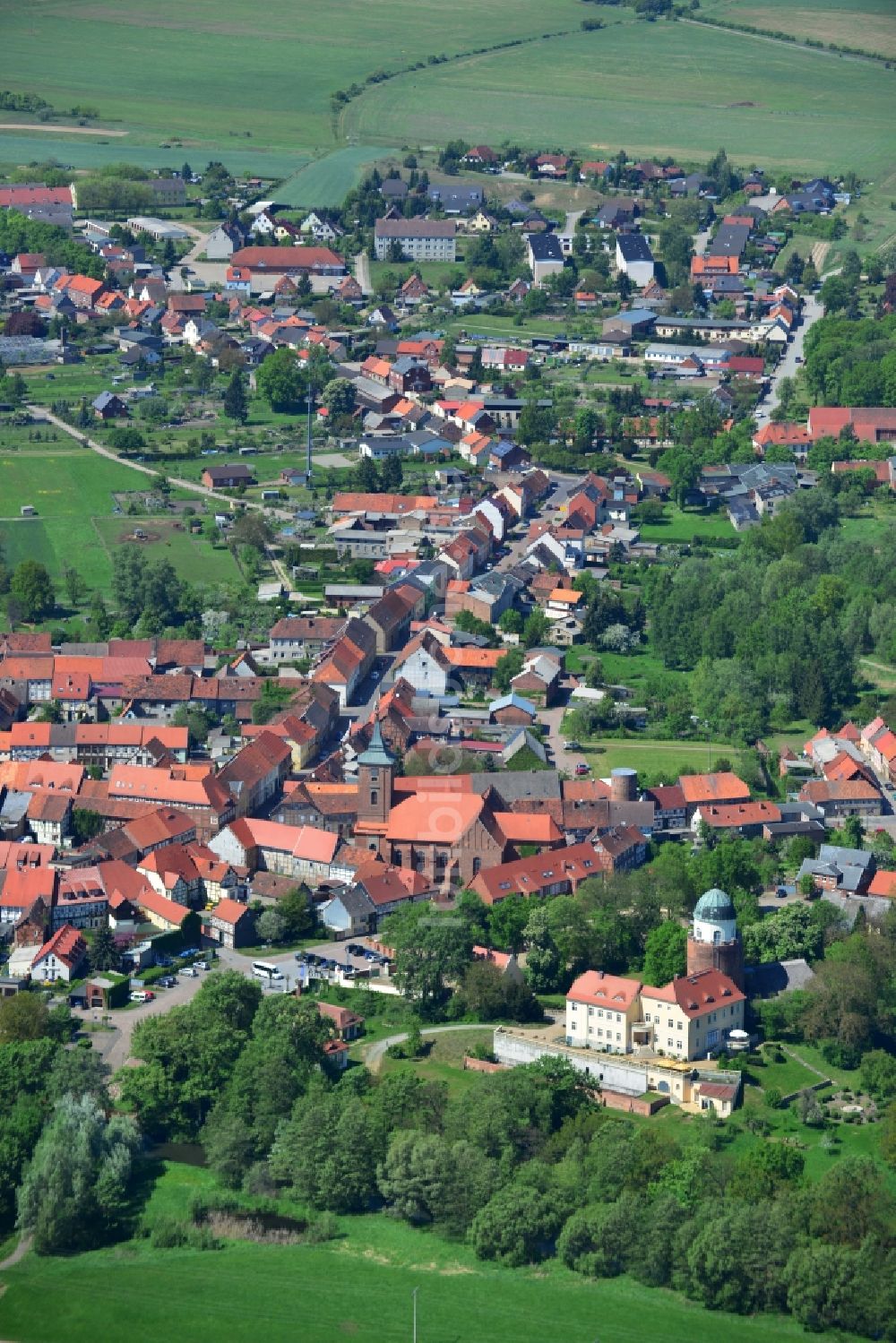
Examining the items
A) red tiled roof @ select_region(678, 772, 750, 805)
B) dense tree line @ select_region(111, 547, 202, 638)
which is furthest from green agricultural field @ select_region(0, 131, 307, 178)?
red tiled roof @ select_region(678, 772, 750, 805)

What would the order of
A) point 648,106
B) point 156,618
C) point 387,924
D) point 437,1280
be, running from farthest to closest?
point 648,106, point 156,618, point 387,924, point 437,1280

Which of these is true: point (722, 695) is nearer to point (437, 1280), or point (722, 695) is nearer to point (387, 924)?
point (387, 924)

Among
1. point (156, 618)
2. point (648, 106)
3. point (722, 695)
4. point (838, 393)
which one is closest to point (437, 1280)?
point (722, 695)

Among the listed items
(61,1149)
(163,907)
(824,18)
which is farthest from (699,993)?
(824,18)

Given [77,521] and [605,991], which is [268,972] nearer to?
[605,991]

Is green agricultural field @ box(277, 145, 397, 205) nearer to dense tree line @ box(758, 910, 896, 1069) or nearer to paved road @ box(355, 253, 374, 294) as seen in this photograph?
paved road @ box(355, 253, 374, 294)
